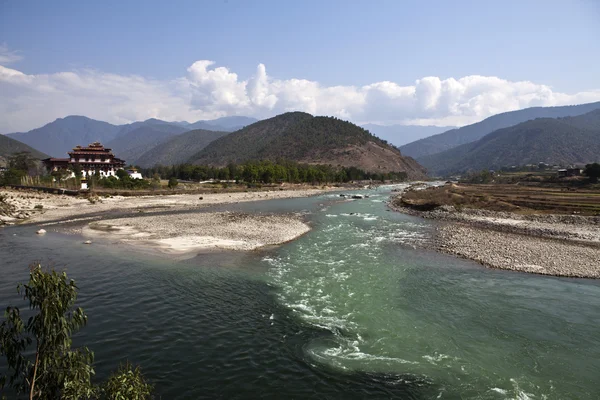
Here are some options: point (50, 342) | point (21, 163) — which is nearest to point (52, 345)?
point (50, 342)

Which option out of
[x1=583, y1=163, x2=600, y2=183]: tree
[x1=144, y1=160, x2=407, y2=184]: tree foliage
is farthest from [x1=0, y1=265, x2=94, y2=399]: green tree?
[x1=144, y1=160, x2=407, y2=184]: tree foliage

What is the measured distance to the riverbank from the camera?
36.7m

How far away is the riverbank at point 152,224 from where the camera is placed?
36688 mm

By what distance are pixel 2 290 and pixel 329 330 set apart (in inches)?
831

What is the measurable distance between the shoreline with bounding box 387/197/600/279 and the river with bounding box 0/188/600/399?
3088 mm

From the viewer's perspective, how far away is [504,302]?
21.7 m

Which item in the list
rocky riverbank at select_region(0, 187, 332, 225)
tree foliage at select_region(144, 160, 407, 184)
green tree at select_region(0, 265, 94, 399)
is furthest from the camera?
tree foliage at select_region(144, 160, 407, 184)

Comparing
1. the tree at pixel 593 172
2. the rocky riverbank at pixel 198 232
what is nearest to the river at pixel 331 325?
the rocky riverbank at pixel 198 232

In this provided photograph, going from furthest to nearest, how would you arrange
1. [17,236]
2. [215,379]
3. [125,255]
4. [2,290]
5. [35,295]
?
[17,236] → [125,255] → [2,290] → [215,379] → [35,295]

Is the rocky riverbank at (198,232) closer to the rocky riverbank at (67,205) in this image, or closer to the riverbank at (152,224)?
the riverbank at (152,224)

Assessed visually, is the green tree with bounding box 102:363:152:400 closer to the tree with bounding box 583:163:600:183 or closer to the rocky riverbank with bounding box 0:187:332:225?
the rocky riverbank with bounding box 0:187:332:225

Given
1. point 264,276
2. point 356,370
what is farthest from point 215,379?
point 264,276

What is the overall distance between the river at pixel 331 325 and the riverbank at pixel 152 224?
18.1 ft

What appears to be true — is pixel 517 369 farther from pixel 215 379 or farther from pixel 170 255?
pixel 170 255
